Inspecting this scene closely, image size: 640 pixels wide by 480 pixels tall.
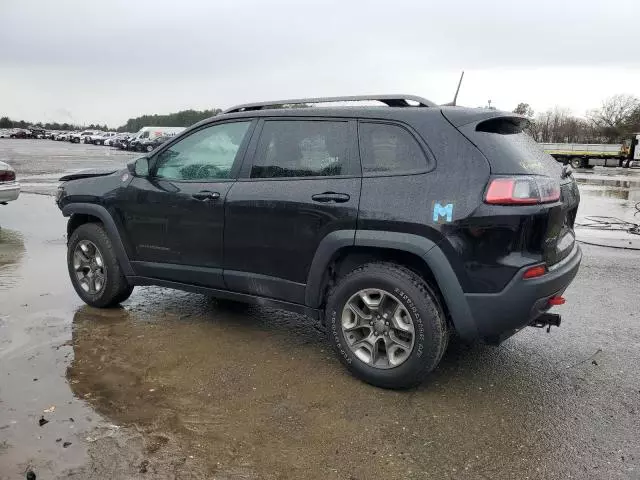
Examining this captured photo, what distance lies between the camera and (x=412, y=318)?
11.5 ft

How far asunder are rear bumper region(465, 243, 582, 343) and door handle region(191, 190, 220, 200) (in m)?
2.03

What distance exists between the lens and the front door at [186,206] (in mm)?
4359

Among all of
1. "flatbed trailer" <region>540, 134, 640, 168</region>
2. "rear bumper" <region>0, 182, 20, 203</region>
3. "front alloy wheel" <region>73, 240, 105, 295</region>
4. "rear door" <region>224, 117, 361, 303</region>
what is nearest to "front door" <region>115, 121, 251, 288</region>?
"rear door" <region>224, 117, 361, 303</region>

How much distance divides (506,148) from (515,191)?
1.16 ft

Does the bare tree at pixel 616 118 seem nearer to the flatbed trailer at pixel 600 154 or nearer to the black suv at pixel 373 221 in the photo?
the flatbed trailer at pixel 600 154

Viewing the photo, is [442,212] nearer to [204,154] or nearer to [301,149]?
[301,149]

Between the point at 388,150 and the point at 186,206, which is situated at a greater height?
the point at 388,150

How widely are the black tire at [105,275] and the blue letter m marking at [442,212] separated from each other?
3.03 metres

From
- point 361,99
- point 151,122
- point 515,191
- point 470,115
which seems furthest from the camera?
point 151,122

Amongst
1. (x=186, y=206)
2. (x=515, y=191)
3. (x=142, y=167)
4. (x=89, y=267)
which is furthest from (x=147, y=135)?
(x=515, y=191)

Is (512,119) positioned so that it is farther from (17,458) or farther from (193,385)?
(17,458)

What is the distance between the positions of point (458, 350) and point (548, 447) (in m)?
1.37

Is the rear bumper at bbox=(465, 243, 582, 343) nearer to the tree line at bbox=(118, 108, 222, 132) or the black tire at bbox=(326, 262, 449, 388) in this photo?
the black tire at bbox=(326, 262, 449, 388)

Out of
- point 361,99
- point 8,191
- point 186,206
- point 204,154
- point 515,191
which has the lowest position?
point 8,191
